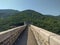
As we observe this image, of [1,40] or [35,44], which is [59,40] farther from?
[35,44]

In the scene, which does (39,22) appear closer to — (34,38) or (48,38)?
(34,38)

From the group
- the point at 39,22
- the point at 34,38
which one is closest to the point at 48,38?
the point at 34,38

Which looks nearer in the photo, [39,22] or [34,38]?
[34,38]

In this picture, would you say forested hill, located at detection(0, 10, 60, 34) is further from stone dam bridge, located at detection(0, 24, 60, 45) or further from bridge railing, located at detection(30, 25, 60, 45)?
bridge railing, located at detection(30, 25, 60, 45)

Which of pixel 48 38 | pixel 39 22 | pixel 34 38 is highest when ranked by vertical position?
pixel 48 38

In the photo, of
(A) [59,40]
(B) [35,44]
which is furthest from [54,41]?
(B) [35,44]

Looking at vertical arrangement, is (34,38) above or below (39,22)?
above

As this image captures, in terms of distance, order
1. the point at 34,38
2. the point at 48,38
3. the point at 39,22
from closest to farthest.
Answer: the point at 48,38, the point at 34,38, the point at 39,22

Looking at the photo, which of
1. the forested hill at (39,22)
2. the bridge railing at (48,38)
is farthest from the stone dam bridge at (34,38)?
the forested hill at (39,22)

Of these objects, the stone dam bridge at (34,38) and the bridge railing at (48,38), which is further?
the stone dam bridge at (34,38)

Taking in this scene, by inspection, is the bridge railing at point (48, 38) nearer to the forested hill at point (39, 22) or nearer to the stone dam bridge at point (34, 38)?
the stone dam bridge at point (34, 38)

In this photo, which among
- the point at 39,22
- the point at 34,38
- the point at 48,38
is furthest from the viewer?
the point at 39,22
